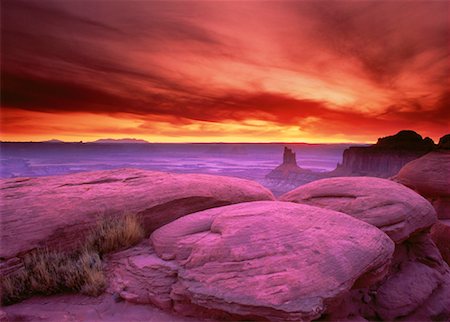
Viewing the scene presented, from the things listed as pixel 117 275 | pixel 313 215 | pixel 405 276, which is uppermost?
pixel 313 215

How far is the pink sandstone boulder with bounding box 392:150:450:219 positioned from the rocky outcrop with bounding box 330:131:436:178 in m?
60.9

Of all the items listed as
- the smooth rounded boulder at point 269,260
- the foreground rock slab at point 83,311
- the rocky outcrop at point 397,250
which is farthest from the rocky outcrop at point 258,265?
the rocky outcrop at point 397,250

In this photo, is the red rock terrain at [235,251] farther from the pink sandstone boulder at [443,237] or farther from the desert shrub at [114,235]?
the pink sandstone boulder at [443,237]

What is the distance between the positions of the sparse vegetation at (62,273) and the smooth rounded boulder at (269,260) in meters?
0.98

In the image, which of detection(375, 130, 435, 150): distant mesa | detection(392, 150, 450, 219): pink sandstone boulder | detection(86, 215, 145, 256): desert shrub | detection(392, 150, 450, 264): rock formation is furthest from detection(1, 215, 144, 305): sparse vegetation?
detection(375, 130, 435, 150): distant mesa

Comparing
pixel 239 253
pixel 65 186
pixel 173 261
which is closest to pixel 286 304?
pixel 239 253

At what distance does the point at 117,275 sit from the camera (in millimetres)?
4801

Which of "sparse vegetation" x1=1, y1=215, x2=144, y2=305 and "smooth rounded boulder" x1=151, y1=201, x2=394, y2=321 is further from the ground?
"smooth rounded boulder" x1=151, y1=201, x2=394, y2=321

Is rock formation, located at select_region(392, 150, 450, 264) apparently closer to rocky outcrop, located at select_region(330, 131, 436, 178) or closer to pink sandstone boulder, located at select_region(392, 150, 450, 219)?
pink sandstone boulder, located at select_region(392, 150, 450, 219)

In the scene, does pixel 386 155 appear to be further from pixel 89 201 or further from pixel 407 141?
pixel 89 201

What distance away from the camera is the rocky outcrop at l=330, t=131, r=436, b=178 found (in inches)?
2793

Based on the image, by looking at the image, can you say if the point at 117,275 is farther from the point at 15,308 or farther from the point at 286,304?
the point at 286,304

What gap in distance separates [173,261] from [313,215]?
275cm

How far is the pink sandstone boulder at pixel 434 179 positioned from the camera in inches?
559
